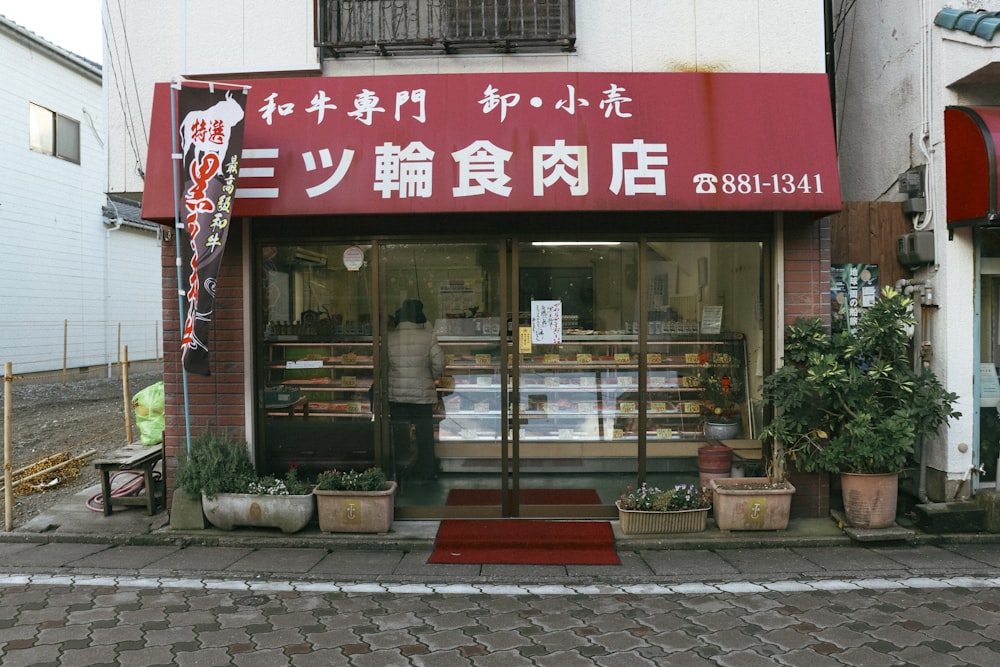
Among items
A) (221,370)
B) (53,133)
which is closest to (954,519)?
(221,370)

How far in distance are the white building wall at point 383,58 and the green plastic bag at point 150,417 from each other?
97.7 inches

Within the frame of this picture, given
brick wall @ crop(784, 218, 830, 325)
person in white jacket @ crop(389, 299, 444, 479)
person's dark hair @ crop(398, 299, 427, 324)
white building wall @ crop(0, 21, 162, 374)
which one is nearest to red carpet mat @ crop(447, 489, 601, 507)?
person in white jacket @ crop(389, 299, 444, 479)

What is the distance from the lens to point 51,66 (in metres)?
18.8

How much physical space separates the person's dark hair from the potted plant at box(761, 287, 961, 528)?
11.9ft

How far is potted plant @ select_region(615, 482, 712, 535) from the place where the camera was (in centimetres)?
677

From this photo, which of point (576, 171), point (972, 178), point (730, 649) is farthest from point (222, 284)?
point (972, 178)

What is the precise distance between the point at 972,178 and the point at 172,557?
8045mm

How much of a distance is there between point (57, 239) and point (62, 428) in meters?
8.86

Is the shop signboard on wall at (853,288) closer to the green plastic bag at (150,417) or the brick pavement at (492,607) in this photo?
the brick pavement at (492,607)

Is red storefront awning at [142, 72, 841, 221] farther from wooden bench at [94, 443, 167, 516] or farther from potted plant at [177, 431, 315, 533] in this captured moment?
wooden bench at [94, 443, 167, 516]

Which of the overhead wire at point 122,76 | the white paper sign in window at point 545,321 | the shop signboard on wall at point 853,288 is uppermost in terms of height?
the overhead wire at point 122,76

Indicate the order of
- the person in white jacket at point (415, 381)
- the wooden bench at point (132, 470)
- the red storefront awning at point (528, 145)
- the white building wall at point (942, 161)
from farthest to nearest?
the person in white jacket at point (415, 381), the wooden bench at point (132, 470), the white building wall at point (942, 161), the red storefront awning at point (528, 145)

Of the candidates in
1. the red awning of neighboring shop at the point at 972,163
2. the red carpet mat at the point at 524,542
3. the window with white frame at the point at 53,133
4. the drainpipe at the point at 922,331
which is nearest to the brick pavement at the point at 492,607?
the red carpet mat at the point at 524,542

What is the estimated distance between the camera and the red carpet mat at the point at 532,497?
24.7 ft
